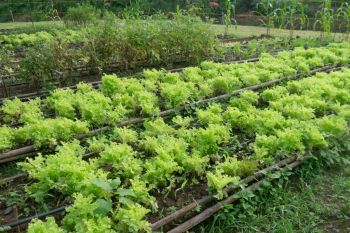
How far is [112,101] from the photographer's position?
22.8 ft

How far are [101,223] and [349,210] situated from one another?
119 inches

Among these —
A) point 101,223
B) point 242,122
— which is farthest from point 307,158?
point 101,223

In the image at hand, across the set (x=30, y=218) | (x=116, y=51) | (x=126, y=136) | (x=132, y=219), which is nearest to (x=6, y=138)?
(x=126, y=136)

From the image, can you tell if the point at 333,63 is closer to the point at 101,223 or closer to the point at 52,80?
the point at 52,80

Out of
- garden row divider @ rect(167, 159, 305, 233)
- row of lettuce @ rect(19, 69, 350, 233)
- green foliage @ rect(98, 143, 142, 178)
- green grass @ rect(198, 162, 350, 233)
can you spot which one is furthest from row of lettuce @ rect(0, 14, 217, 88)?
green grass @ rect(198, 162, 350, 233)

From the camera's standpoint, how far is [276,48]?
13.6 meters

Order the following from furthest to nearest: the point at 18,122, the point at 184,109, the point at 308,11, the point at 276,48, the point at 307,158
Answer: the point at 308,11 < the point at 276,48 < the point at 184,109 < the point at 18,122 < the point at 307,158

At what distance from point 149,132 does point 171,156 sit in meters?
0.96

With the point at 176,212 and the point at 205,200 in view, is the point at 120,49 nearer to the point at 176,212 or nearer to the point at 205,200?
the point at 205,200

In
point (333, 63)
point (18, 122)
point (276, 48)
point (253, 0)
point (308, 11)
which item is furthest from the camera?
point (253, 0)

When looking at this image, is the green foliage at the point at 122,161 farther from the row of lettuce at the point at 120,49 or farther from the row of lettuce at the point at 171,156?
the row of lettuce at the point at 120,49

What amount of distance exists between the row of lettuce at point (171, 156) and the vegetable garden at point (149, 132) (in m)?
0.02

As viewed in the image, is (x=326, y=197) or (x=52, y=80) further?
(x=52, y=80)

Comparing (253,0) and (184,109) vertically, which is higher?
(253,0)
